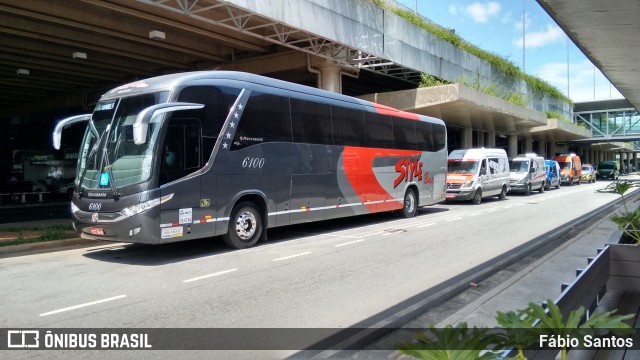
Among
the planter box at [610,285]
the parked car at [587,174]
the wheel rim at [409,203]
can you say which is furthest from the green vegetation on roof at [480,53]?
the planter box at [610,285]

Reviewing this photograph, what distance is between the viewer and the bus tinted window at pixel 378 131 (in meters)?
14.1

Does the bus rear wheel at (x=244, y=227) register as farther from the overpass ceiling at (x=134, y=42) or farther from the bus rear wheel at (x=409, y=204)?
the bus rear wheel at (x=409, y=204)

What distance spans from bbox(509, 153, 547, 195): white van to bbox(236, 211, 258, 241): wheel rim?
21.4m

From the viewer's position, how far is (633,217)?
6621 mm

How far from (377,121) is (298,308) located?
376 inches

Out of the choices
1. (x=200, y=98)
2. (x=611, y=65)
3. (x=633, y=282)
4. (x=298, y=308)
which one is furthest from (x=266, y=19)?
(x=633, y=282)

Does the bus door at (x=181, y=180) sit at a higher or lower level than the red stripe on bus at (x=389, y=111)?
lower

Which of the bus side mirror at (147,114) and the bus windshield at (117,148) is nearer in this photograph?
the bus side mirror at (147,114)

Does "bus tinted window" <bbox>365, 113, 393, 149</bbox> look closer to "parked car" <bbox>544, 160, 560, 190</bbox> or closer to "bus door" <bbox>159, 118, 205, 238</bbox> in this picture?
"bus door" <bbox>159, 118, 205, 238</bbox>

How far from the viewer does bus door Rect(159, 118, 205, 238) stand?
861cm

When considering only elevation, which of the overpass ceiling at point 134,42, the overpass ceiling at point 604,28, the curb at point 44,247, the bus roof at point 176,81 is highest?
the overpass ceiling at point 134,42

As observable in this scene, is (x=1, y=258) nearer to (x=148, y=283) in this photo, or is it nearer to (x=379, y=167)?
(x=148, y=283)

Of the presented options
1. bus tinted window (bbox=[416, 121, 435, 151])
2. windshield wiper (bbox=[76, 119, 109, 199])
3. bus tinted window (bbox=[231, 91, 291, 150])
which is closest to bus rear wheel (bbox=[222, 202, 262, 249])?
bus tinted window (bbox=[231, 91, 291, 150])

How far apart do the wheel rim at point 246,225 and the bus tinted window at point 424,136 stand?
8327mm
